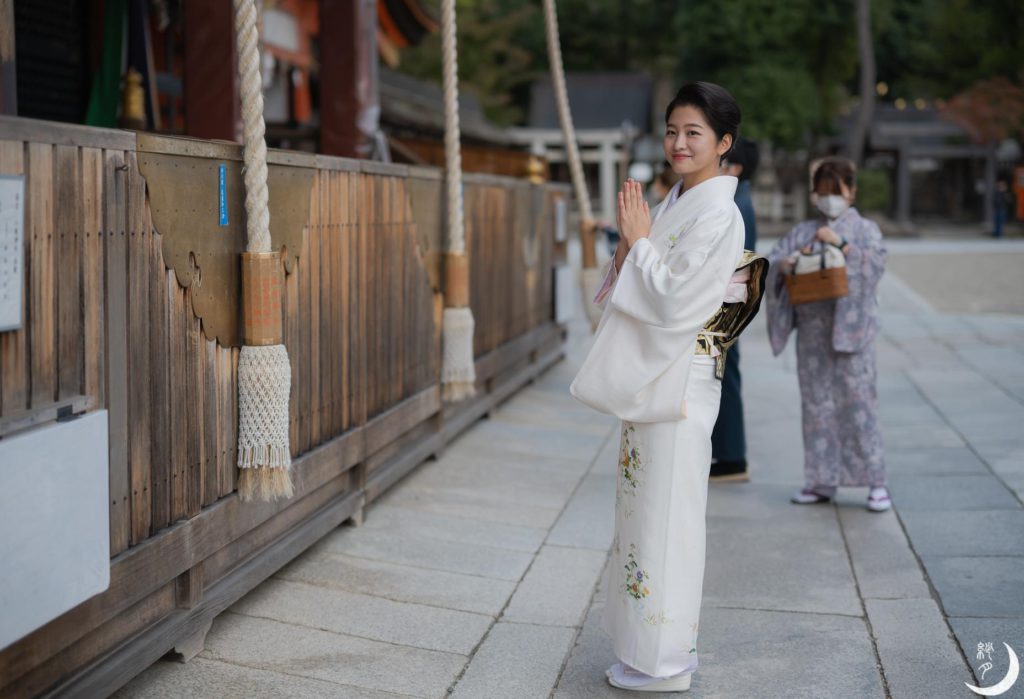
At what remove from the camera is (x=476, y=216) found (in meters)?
6.62

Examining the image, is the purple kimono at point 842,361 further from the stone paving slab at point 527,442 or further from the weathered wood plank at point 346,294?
the weathered wood plank at point 346,294

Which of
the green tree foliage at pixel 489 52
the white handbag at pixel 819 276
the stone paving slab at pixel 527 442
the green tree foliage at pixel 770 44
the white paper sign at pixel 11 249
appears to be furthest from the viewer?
the green tree foliage at pixel 770 44

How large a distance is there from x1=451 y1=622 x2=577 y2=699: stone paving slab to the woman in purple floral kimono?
202cm

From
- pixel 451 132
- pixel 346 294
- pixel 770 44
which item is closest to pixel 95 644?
pixel 346 294

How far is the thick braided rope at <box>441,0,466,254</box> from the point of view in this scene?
17.7ft

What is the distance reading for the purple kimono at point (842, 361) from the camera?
16.9 ft

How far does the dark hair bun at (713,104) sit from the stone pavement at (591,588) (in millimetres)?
1591

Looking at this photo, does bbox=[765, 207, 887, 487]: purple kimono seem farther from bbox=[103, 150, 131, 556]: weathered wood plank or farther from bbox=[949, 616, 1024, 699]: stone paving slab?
bbox=[103, 150, 131, 556]: weathered wood plank

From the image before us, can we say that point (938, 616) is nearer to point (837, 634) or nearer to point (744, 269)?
point (837, 634)

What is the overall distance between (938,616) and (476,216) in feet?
12.0

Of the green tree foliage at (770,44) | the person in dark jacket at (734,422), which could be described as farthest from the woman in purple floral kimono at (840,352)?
the green tree foliage at (770,44)

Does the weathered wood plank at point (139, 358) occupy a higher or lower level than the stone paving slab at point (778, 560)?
higher

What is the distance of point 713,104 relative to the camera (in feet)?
10.3

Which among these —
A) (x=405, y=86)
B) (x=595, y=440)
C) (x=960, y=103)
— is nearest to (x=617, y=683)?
(x=595, y=440)
